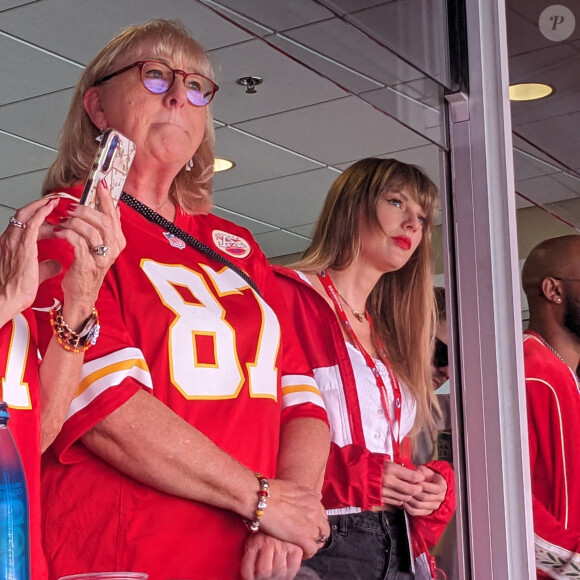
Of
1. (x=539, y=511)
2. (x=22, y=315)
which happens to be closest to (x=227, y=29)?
(x=539, y=511)

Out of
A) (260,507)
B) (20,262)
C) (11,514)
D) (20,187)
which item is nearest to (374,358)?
(260,507)

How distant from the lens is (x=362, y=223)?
2.30m

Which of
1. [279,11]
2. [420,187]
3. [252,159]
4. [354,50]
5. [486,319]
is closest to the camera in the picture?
[279,11]

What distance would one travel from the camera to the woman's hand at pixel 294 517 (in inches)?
61.0

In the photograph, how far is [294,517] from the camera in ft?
5.13

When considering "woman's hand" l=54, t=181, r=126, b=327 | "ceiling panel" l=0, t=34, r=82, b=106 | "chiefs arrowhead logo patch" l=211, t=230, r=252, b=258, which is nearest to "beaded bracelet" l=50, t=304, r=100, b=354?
"woman's hand" l=54, t=181, r=126, b=327

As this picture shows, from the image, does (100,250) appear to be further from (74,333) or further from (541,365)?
(541,365)

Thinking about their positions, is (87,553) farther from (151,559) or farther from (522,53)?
(522,53)

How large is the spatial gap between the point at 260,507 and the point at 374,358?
673 millimetres

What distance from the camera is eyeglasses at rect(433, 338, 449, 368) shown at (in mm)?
2008

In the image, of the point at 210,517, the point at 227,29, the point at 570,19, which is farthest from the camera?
the point at 227,29

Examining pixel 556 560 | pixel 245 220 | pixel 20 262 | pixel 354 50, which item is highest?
pixel 245 220

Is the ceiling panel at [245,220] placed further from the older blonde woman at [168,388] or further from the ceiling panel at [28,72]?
the older blonde woman at [168,388]

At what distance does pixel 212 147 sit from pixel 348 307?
448mm
